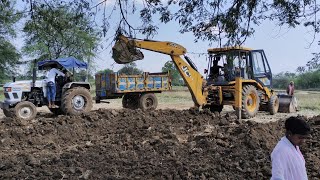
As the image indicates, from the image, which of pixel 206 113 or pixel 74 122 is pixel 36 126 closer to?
pixel 74 122

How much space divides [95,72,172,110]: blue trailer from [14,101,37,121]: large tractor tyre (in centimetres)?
344

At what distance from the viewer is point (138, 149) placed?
8.46 metres

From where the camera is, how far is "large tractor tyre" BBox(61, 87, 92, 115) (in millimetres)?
14531

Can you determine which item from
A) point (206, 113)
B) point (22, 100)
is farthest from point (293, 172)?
point (22, 100)

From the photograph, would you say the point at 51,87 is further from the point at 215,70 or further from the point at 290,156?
the point at 290,156

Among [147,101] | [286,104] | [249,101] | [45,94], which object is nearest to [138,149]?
[45,94]

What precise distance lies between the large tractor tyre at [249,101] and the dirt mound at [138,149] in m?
2.73

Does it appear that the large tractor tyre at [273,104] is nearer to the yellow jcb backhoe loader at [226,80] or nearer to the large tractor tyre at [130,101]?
the yellow jcb backhoe loader at [226,80]

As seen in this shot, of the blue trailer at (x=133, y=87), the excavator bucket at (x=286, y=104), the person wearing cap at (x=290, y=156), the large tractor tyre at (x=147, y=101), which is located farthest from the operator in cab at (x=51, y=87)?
the person wearing cap at (x=290, y=156)

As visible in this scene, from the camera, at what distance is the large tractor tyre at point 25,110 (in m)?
13.9

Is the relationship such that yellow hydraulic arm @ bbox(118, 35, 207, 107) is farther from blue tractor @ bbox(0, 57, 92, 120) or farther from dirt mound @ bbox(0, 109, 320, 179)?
blue tractor @ bbox(0, 57, 92, 120)

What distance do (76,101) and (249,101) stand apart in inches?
242

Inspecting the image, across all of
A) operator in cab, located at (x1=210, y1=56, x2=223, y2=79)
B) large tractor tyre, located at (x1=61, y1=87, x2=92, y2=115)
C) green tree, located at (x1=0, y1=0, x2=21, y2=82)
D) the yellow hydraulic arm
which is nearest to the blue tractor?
large tractor tyre, located at (x1=61, y1=87, x2=92, y2=115)

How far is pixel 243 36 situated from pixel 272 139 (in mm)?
3856
